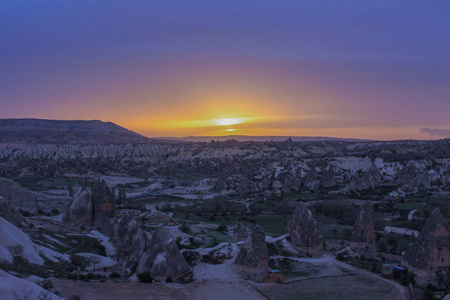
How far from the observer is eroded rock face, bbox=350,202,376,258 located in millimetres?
24859

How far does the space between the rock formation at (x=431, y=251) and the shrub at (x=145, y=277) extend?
13437 millimetres

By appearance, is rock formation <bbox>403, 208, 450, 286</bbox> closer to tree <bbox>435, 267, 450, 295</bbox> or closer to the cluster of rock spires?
tree <bbox>435, 267, 450, 295</bbox>

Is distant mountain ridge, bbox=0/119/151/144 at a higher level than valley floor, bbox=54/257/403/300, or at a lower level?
higher

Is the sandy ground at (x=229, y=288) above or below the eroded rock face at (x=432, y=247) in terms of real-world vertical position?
below

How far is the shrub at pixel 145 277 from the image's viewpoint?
18.0 meters

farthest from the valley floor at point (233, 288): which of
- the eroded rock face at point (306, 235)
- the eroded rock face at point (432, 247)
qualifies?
the eroded rock face at point (306, 235)

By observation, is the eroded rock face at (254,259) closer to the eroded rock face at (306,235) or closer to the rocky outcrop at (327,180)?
the eroded rock face at (306,235)

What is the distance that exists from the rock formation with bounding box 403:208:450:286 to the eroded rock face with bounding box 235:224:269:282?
25.3 feet

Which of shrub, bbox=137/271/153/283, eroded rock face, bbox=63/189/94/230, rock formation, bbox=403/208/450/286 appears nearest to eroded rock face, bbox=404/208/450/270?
rock formation, bbox=403/208/450/286

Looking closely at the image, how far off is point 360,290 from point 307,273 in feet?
10.3

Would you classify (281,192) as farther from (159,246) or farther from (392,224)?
(159,246)

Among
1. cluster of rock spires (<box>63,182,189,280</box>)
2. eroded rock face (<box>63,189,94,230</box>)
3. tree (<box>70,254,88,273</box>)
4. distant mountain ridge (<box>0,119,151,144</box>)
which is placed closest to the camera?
tree (<box>70,254,88,273</box>)

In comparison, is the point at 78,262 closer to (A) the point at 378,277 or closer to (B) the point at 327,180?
(A) the point at 378,277

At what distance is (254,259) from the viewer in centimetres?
2008
